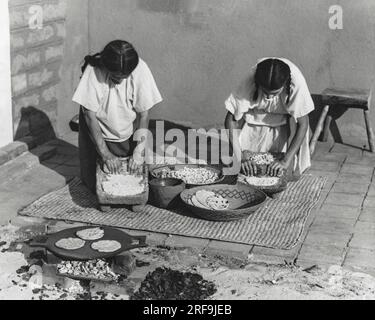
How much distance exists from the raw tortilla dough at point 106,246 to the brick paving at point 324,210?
69cm

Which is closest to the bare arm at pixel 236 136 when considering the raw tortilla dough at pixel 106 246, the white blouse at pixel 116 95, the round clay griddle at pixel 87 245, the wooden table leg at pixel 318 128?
the white blouse at pixel 116 95

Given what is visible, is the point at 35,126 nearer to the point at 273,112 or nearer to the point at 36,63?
the point at 36,63

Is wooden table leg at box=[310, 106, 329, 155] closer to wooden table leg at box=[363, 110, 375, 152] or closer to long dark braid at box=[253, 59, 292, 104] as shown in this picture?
wooden table leg at box=[363, 110, 375, 152]

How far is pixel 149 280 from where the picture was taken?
453cm

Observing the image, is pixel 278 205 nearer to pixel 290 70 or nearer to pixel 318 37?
pixel 290 70

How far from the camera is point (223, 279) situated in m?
4.71

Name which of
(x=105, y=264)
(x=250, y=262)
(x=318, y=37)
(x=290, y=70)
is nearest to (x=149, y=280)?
(x=105, y=264)

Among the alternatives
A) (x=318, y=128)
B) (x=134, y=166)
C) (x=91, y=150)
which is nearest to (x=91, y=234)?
(x=134, y=166)

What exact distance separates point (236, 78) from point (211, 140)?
2.59 ft

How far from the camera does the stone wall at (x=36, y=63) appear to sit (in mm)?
7254

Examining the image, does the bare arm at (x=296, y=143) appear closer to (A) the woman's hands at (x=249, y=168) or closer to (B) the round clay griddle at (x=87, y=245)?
(A) the woman's hands at (x=249, y=168)

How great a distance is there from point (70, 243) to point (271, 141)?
2543 millimetres

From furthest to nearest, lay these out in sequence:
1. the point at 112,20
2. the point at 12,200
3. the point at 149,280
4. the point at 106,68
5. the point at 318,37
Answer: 1. the point at 112,20
2. the point at 318,37
3. the point at 12,200
4. the point at 106,68
5. the point at 149,280

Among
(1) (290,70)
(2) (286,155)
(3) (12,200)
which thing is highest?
(1) (290,70)
